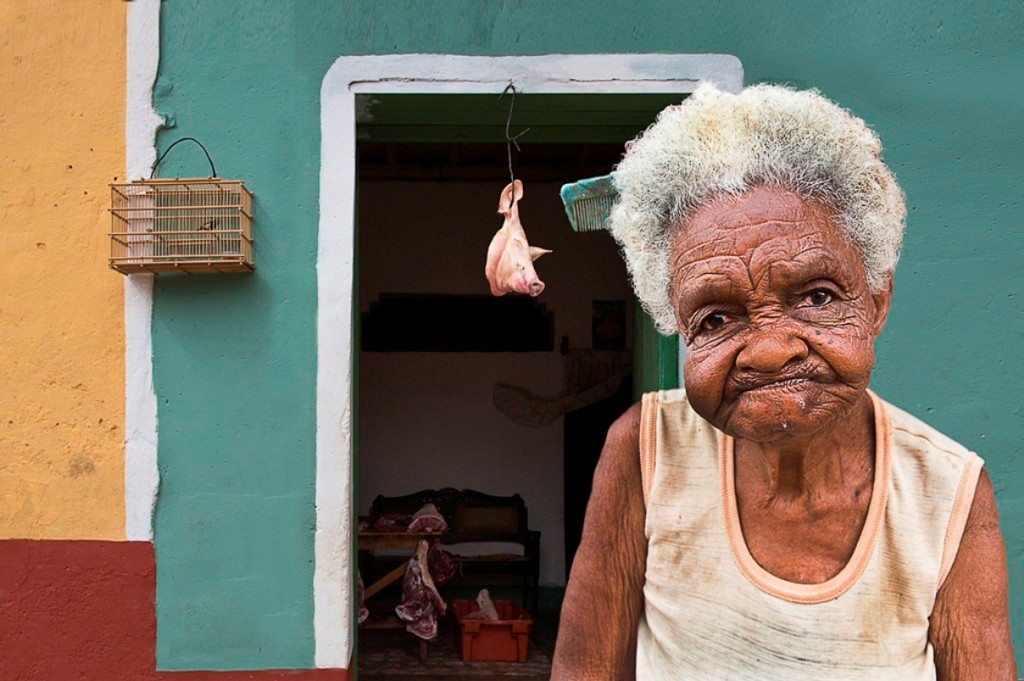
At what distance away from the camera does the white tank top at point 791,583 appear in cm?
140

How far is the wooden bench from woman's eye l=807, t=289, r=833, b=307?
638cm

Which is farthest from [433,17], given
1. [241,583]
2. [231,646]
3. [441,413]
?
[441,413]

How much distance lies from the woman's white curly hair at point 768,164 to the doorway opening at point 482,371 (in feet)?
20.2

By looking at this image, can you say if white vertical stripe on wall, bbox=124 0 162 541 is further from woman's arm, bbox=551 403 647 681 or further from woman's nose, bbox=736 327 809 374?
woman's nose, bbox=736 327 809 374

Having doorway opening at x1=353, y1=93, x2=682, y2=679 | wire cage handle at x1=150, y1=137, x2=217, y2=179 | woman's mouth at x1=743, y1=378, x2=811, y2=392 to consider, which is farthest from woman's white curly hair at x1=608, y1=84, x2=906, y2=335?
doorway opening at x1=353, y1=93, x2=682, y2=679

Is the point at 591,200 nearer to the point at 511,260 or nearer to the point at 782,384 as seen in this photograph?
the point at 782,384

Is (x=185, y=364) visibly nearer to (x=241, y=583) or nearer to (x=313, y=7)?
(x=241, y=583)

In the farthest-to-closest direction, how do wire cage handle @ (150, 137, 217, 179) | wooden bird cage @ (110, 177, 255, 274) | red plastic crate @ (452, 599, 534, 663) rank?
red plastic crate @ (452, 599, 534, 663) < wire cage handle @ (150, 137, 217, 179) < wooden bird cage @ (110, 177, 255, 274)

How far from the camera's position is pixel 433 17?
12.0ft

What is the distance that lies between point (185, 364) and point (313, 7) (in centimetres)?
142

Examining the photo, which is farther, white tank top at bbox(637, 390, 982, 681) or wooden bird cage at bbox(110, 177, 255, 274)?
wooden bird cage at bbox(110, 177, 255, 274)

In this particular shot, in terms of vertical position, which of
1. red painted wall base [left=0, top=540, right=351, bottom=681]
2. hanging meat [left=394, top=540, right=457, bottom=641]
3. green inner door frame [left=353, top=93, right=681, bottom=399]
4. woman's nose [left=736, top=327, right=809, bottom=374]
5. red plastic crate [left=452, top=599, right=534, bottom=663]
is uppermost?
green inner door frame [left=353, top=93, right=681, bottom=399]

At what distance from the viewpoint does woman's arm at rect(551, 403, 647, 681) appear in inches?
61.0

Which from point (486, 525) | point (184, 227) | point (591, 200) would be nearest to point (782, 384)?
point (591, 200)
